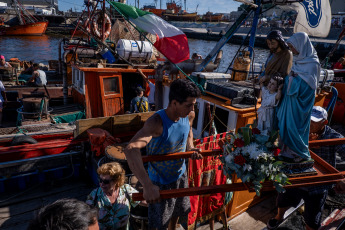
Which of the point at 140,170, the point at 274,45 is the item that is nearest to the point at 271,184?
the point at 140,170

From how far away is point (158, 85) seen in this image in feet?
24.0

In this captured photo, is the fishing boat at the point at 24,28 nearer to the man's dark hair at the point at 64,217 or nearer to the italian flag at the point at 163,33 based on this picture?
the italian flag at the point at 163,33

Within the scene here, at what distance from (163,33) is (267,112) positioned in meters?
3.86

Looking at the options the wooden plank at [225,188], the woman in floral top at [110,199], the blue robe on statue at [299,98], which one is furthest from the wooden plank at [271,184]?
the woman in floral top at [110,199]

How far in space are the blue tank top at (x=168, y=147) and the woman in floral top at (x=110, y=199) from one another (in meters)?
Answer: 0.52

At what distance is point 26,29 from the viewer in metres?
46.9

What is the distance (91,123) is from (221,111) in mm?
3411

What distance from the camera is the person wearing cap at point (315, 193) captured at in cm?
337

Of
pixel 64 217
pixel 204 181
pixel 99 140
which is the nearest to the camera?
pixel 64 217

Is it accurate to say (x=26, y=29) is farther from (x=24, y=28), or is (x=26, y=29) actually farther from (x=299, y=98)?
(x=299, y=98)

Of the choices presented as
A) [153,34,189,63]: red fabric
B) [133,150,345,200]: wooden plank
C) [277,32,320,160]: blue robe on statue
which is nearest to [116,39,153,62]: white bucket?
[153,34,189,63]: red fabric

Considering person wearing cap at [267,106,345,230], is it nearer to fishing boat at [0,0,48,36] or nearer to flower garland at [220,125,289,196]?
flower garland at [220,125,289,196]

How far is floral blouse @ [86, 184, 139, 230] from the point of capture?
2992mm

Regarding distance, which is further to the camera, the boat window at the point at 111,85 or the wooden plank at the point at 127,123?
the boat window at the point at 111,85
